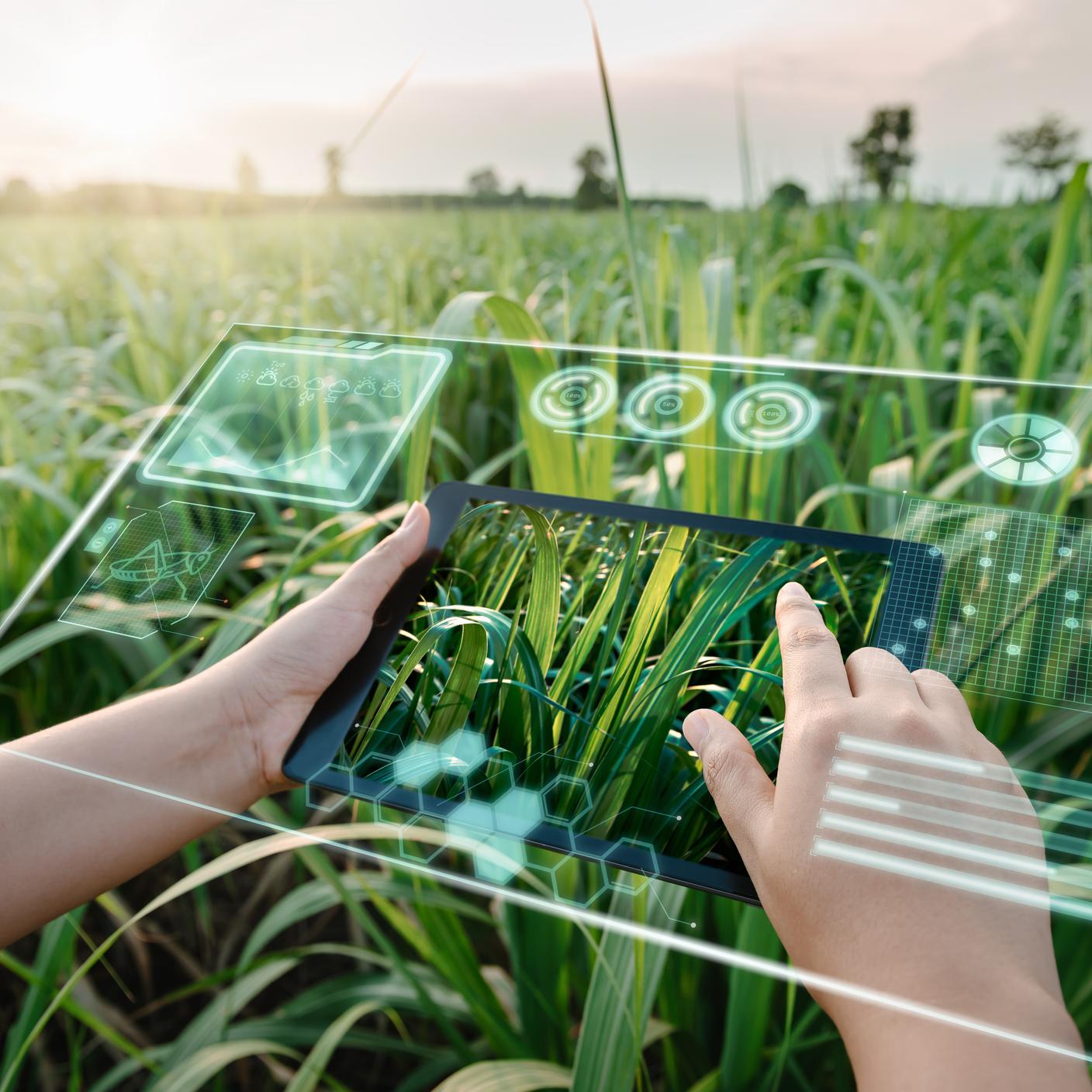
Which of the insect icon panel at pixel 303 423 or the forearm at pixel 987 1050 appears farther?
the insect icon panel at pixel 303 423

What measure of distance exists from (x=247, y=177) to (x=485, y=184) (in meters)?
0.40

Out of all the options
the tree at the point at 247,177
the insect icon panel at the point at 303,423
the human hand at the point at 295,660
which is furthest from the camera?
the tree at the point at 247,177

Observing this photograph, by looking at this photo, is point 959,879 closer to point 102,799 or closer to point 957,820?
point 957,820

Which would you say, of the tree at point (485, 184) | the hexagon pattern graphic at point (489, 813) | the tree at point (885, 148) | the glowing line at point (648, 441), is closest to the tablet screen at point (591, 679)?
the hexagon pattern graphic at point (489, 813)

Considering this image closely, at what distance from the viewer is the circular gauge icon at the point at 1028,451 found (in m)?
0.53

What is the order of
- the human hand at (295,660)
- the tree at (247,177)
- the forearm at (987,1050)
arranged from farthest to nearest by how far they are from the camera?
the tree at (247,177), the human hand at (295,660), the forearm at (987,1050)

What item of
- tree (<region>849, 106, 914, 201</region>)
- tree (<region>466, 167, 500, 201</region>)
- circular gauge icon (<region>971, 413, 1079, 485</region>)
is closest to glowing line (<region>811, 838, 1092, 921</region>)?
circular gauge icon (<region>971, 413, 1079, 485</region>)

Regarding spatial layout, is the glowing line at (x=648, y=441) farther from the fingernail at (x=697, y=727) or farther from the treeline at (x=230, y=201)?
the treeline at (x=230, y=201)

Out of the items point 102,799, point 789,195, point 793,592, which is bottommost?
point 102,799

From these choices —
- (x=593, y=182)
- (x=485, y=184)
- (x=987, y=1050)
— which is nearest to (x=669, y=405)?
(x=987, y=1050)

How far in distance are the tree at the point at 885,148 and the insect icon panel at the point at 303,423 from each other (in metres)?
0.76

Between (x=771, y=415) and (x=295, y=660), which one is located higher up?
(x=771, y=415)

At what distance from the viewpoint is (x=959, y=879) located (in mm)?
314

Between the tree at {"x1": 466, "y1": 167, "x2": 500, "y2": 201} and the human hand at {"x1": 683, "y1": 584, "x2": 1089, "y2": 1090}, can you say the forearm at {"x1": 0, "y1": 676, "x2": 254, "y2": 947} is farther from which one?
the tree at {"x1": 466, "y1": 167, "x2": 500, "y2": 201}
